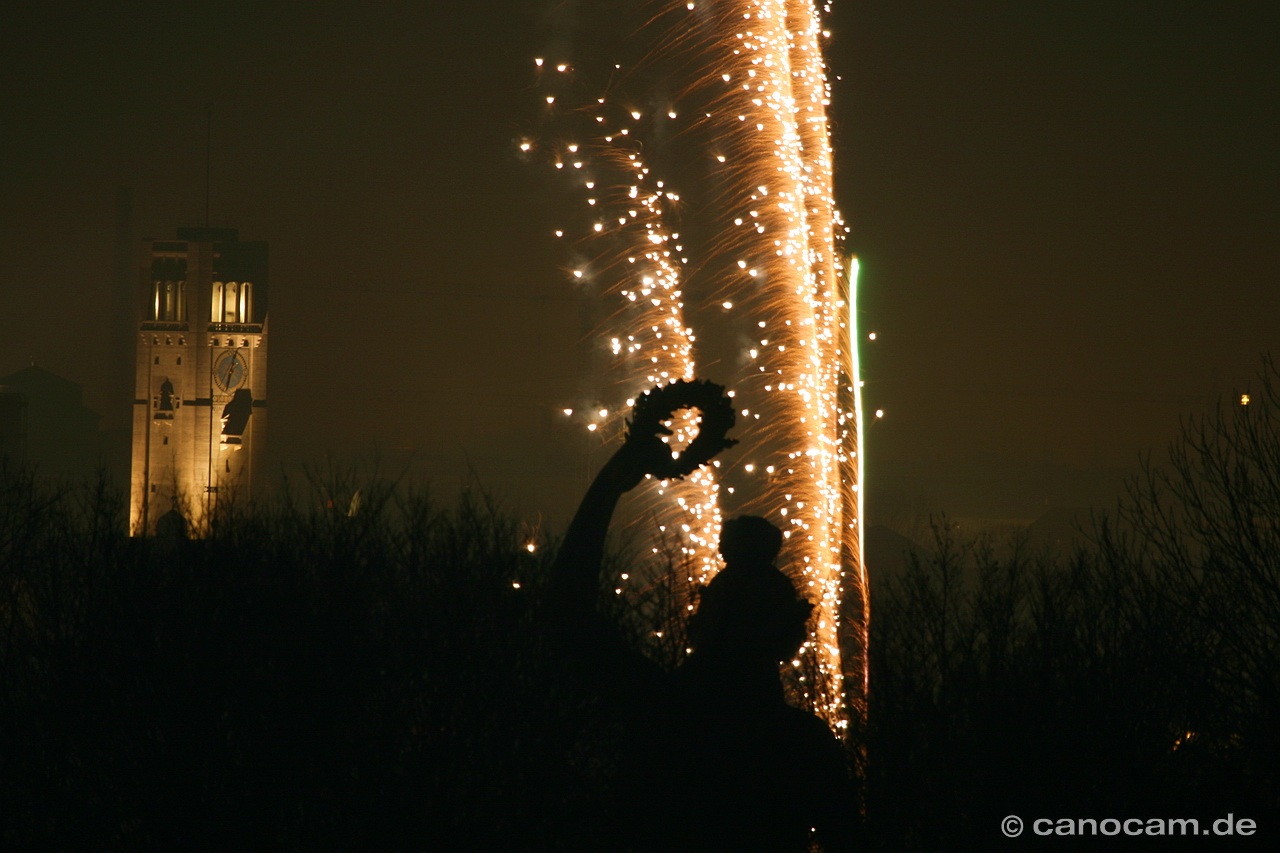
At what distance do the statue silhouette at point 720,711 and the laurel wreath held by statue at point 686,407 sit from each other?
0.14 feet

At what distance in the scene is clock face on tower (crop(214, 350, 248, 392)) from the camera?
260 feet

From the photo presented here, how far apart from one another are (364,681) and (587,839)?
2.19 metres

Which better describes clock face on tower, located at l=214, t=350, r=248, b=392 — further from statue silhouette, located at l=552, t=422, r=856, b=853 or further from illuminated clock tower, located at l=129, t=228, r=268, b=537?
statue silhouette, located at l=552, t=422, r=856, b=853

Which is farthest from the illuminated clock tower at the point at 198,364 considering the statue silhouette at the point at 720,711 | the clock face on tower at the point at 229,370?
the statue silhouette at the point at 720,711

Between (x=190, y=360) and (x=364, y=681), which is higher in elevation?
(x=190, y=360)

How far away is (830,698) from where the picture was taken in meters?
8.48

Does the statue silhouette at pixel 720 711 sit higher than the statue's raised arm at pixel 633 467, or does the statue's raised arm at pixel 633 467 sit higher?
the statue's raised arm at pixel 633 467

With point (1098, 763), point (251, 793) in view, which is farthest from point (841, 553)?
point (251, 793)

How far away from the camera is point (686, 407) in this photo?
3.12 m

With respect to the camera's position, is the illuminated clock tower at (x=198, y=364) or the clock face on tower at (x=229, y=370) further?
the clock face on tower at (x=229, y=370)

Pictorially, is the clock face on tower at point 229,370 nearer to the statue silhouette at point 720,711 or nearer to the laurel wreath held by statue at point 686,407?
the statue silhouette at point 720,711

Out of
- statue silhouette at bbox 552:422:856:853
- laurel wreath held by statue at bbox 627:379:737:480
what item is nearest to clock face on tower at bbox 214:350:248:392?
statue silhouette at bbox 552:422:856:853

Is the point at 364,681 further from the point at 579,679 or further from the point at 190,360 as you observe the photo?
the point at 190,360

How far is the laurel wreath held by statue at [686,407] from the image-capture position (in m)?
2.97
